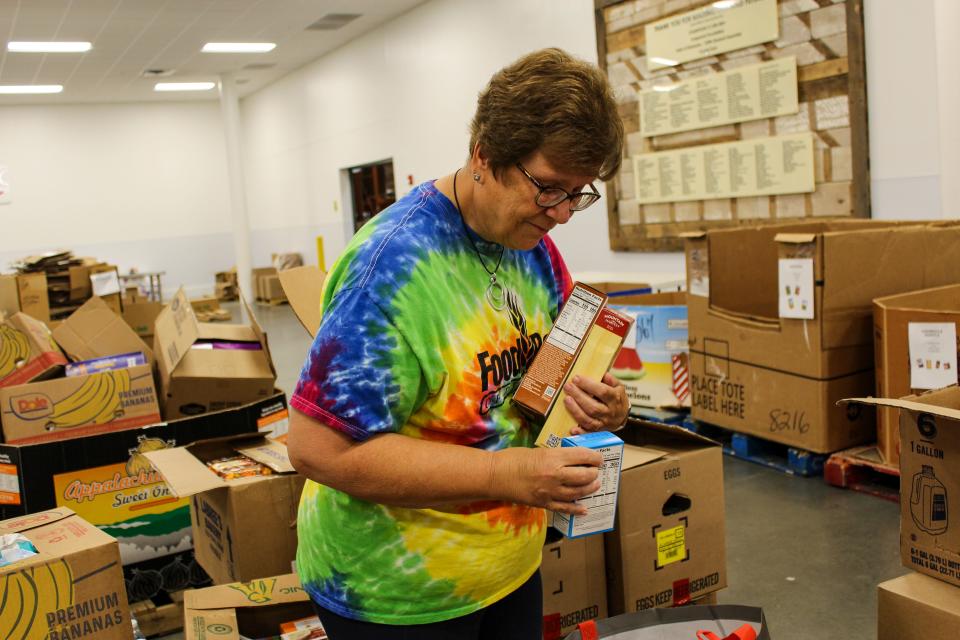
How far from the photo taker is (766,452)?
376 centimetres

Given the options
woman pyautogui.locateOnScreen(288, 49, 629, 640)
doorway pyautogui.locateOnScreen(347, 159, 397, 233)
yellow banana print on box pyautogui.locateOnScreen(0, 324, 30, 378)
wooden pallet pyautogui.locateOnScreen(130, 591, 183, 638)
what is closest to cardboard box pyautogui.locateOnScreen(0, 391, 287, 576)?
wooden pallet pyautogui.locateOnScreen(130, 591, 183, 638)

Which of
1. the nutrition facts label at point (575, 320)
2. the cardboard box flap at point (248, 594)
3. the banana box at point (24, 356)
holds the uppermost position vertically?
the nutrition facts label at point (575, 320)

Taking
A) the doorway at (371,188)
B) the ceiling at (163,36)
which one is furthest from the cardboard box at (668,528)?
the doorway at (371,188)

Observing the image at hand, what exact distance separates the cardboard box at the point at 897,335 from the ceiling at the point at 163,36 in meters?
7.07

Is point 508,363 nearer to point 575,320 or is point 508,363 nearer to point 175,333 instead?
point 575,320

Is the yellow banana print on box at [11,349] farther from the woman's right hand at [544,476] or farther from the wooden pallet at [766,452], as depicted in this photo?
the wooden pallet at [766,452]

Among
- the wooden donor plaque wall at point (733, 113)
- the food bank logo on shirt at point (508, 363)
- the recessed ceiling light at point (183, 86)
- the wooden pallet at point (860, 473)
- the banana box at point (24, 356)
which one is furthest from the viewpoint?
the recessed ceiling light at point (183, 86)

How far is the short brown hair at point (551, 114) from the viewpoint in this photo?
3.34ft

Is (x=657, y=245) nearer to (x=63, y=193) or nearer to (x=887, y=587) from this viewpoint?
(x=887, y=587)

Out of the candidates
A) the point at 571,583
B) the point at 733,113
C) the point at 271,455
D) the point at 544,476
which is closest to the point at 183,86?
the point at 733,113

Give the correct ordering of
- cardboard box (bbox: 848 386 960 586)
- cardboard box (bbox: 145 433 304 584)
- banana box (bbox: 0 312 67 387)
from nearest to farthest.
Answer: cardboard box (bbox: 848 386 960 586) < cardboard box (bbox: 145 433 304 584) < banana box (bbox: 0 312 67 387)

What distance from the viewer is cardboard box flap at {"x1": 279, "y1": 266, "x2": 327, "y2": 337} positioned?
1.71 m

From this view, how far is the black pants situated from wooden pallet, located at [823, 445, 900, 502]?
2365 millimetres

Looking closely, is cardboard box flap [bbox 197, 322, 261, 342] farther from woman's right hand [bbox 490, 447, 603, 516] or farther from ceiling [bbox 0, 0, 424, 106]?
ceiling [bbox 0, 0, 424, 106]
